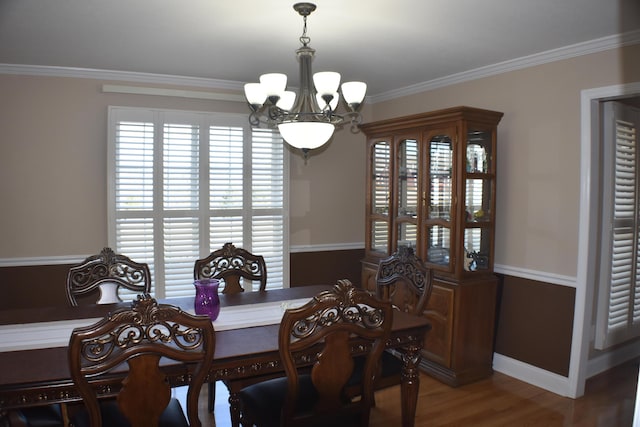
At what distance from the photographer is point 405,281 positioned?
2.80 m

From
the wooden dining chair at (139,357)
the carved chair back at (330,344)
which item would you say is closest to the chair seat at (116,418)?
the wooden dining chair at (139,357)

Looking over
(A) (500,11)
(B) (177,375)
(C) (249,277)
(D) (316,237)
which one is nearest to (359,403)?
(B) (177,375)

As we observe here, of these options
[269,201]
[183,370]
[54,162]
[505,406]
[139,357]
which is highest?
[54,162]

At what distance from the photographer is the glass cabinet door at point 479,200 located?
11.6 ft

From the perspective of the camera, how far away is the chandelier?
92.1 inches

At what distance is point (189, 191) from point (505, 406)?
115 inches

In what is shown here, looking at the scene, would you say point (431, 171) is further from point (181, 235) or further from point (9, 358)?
point (9, 358)

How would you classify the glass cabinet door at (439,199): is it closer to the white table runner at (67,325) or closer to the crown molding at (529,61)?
Result: the crown molding at (529,61)

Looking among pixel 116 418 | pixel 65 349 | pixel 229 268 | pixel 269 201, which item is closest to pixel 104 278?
pixel 229 268

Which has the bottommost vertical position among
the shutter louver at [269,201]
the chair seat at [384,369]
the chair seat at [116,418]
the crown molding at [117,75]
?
the chair seat at [116,418]

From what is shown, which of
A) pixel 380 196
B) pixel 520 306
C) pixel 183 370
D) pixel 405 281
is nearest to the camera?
pixel 183 370

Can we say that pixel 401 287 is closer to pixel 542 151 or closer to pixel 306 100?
pixel 306 100

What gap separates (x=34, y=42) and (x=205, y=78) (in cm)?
137

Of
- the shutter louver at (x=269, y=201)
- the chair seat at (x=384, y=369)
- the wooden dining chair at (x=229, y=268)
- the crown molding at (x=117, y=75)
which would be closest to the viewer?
the chair seat at (x=384, y=369)
